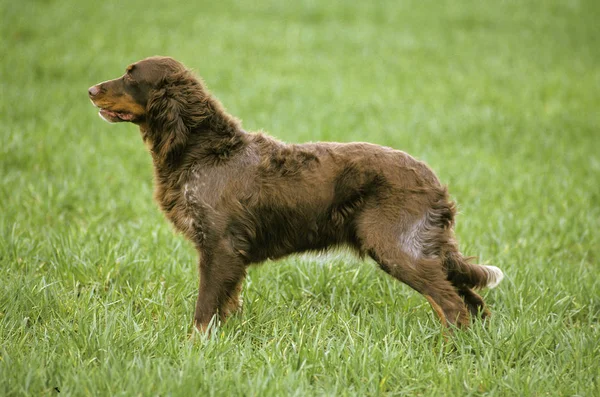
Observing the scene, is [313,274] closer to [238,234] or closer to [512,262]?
[238,234]

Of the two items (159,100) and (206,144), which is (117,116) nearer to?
(159,100)

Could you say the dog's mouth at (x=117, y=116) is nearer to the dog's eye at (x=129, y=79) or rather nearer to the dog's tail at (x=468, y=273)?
the dog's eye at (x=129, y=79)

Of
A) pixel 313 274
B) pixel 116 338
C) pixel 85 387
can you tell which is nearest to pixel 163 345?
pixel 116 338

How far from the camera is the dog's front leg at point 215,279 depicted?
11.3ft

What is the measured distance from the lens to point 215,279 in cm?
344

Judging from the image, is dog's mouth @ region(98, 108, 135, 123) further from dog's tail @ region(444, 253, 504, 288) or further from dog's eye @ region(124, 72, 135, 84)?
dog's tail @ region(444, 253, 504, 288)

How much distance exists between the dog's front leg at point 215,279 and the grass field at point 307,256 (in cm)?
15

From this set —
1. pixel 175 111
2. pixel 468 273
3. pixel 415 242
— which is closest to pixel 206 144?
pixel 175 111

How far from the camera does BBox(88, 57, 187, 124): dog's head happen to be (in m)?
3.52

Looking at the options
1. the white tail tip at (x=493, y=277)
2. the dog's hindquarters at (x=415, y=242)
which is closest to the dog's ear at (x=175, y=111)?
the dog's hindquarters at (x=415, y=242)

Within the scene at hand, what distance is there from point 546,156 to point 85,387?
7397 mm

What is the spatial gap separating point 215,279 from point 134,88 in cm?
120

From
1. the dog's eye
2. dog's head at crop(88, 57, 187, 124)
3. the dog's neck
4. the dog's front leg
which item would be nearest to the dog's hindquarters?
the dog's front leg

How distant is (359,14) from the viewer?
17734mm
